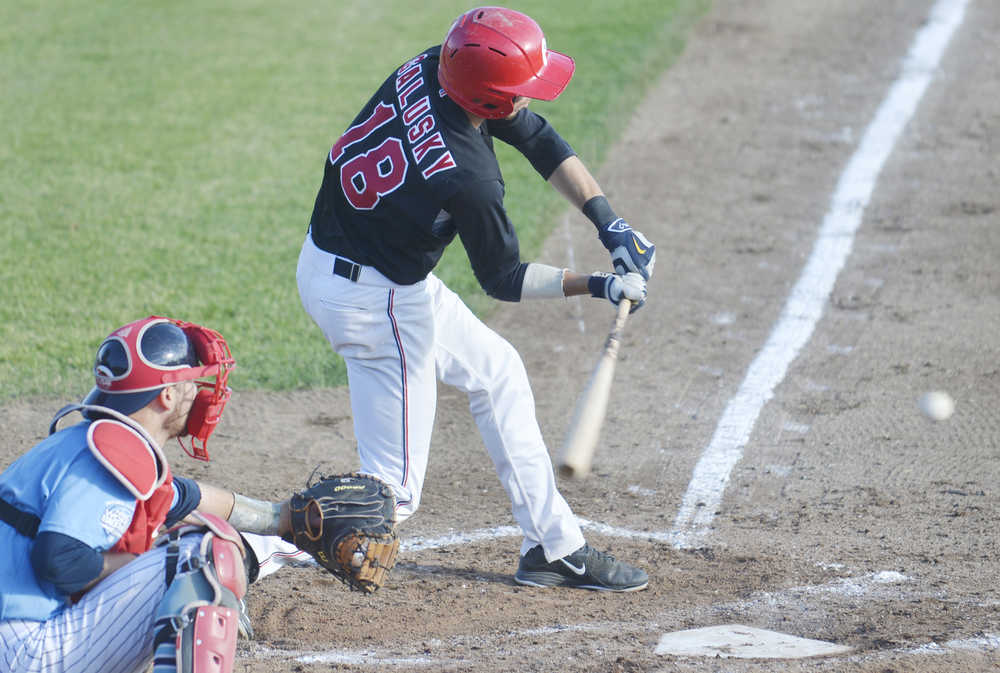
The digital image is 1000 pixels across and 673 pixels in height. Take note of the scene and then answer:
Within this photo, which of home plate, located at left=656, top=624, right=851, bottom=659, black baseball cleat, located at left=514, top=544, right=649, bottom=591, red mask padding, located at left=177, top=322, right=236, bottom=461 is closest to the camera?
red mask padding, located at left=177, top=322, right=236, bottom=461

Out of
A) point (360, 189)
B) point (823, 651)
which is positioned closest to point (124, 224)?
point (360, 189)

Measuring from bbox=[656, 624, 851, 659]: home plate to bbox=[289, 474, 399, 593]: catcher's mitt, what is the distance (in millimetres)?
952

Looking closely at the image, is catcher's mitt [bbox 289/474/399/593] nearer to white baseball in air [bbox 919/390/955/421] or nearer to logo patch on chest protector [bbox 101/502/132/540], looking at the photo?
logo patch on chest protector [bbox 101/502/132/540]

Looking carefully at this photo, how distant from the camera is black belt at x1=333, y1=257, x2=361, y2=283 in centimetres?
409

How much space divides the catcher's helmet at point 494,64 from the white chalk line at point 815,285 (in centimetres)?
191

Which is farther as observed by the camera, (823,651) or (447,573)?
(447,573)

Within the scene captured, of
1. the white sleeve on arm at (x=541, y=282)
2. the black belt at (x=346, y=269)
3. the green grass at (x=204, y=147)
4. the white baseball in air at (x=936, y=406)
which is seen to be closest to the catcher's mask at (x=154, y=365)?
the black belt at (x=346, y=269)

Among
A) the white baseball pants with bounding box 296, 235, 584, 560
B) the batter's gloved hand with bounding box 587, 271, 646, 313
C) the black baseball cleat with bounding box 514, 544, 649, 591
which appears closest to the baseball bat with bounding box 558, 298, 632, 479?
the batter's gloved hand with bounding box 587, 271, 646, 313

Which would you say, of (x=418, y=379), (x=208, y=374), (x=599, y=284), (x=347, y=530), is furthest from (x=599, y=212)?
(x=208, y=374)

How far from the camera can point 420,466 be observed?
424 cm

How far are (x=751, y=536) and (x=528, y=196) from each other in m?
4.38

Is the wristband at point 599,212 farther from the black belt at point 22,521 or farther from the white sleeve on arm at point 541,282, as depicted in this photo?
the black belt at point 22,521

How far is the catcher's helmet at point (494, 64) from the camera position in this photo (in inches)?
152

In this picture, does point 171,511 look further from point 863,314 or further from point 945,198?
point 945,198
